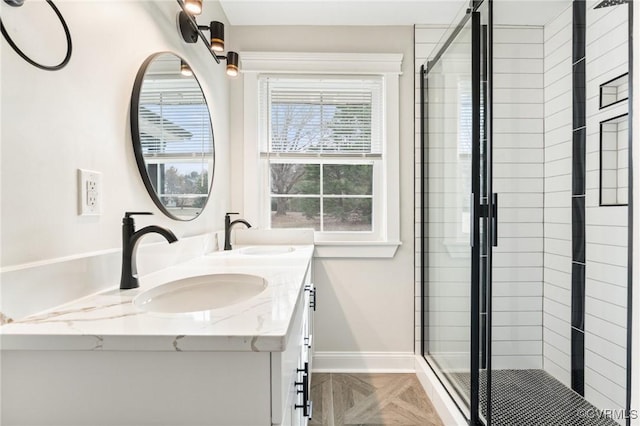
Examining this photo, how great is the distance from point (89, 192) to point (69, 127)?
0.18 m

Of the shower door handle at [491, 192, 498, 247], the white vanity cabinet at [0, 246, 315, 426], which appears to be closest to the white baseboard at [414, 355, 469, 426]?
the shower door handle at [491, 192, 498, 247]

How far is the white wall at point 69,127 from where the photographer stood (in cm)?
69

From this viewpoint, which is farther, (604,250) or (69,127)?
(604,250)

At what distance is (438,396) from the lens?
72.3 inches

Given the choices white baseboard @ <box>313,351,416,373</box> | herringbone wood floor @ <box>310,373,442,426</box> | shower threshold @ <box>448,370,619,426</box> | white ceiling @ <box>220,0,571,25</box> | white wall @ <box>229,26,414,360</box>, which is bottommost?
herringbone wood floor @ <box>310,373,442,426</box>

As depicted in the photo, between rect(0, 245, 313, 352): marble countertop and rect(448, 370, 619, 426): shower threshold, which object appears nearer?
rect(0, 245, 313, 352): marble countertop

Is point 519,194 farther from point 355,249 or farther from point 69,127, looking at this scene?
point 69,127

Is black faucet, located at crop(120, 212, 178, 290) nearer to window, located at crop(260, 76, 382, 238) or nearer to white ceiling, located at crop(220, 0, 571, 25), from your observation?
window, located at crop(260, 76, 382, 238)

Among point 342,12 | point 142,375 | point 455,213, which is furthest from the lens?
point 342,12

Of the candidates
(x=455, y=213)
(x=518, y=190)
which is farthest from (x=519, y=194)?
(x=455, y=213)

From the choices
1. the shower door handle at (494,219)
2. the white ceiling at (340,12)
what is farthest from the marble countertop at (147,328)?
the white ceiling at (340,12)

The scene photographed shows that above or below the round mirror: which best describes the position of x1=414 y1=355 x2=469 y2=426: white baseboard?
below

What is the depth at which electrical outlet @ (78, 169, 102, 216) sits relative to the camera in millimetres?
878

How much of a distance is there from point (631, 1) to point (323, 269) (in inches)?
75.8
